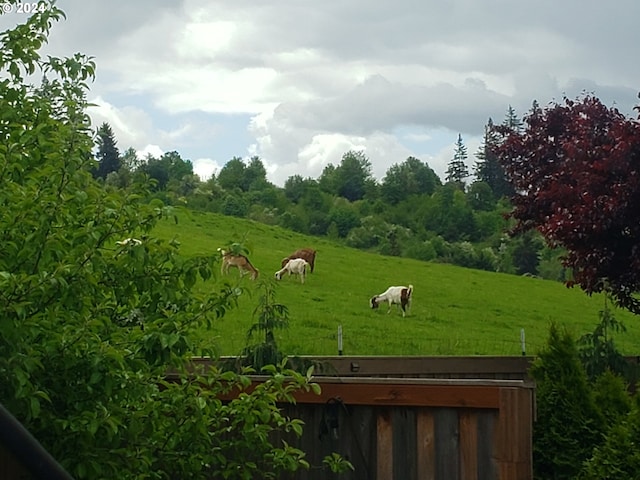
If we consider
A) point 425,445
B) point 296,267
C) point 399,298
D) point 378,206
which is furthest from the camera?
point 378,206

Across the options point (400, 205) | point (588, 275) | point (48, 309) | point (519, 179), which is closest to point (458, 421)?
point (48, 309)

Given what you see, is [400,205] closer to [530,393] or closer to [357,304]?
[357,304]

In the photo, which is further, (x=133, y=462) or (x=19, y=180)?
(x=19, y=180)

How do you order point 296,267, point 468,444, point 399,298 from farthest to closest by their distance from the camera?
point 296,267, point 399,298, point 468,444

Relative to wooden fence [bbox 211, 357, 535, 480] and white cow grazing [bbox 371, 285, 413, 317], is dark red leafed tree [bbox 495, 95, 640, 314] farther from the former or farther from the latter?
white cow grazing [bbox 371, 285, 413, 317]

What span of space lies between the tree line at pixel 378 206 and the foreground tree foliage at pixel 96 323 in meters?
27.5

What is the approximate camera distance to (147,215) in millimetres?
3988

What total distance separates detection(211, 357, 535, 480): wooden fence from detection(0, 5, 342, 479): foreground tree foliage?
893mm

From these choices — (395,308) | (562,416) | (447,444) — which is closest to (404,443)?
(447,444)

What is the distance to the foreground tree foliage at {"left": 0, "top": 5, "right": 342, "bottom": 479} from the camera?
3.47 m

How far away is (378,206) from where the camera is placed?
210ft

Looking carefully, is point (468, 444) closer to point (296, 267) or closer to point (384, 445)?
point (384, 445)

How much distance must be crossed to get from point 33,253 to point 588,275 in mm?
7103

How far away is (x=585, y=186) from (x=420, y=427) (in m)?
4.91
